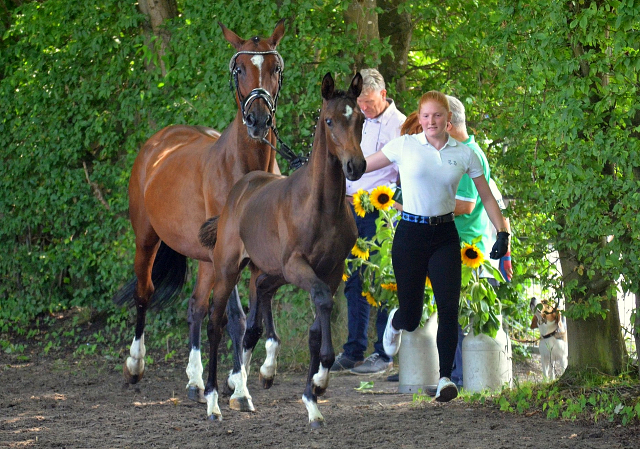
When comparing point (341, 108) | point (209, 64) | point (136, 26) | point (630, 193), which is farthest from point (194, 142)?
point (630, 193)

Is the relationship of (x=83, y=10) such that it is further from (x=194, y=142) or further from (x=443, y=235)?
(x=443, y=235)

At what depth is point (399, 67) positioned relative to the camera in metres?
8.74

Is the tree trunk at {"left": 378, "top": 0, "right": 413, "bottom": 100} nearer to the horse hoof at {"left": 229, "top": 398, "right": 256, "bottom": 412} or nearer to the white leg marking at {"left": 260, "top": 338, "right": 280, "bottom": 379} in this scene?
the white leg marking at {"left": 260, "top": 338, "right": 280, "bottom": 379}

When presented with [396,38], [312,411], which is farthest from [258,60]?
[396,38]

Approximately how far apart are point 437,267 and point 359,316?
8.28 feet

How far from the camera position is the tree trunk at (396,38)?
8.67 metres

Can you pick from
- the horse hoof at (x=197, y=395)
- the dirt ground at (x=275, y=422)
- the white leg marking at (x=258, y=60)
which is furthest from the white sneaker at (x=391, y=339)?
the white leg marking at (x=258, y=60)

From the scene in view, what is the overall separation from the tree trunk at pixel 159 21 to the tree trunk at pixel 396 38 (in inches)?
91.7

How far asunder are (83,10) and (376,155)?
580 cm

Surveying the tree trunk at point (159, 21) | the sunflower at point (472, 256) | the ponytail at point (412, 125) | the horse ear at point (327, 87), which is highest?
the tree trunk at point (159, 21)

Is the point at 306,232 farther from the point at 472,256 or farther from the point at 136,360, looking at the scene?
the point at 136,360

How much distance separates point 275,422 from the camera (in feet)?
17.7

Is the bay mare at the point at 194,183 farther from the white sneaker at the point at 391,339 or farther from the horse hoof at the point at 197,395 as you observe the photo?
the white sneaker at the point at 391,339

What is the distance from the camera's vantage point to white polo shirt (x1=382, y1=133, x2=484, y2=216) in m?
5.09
